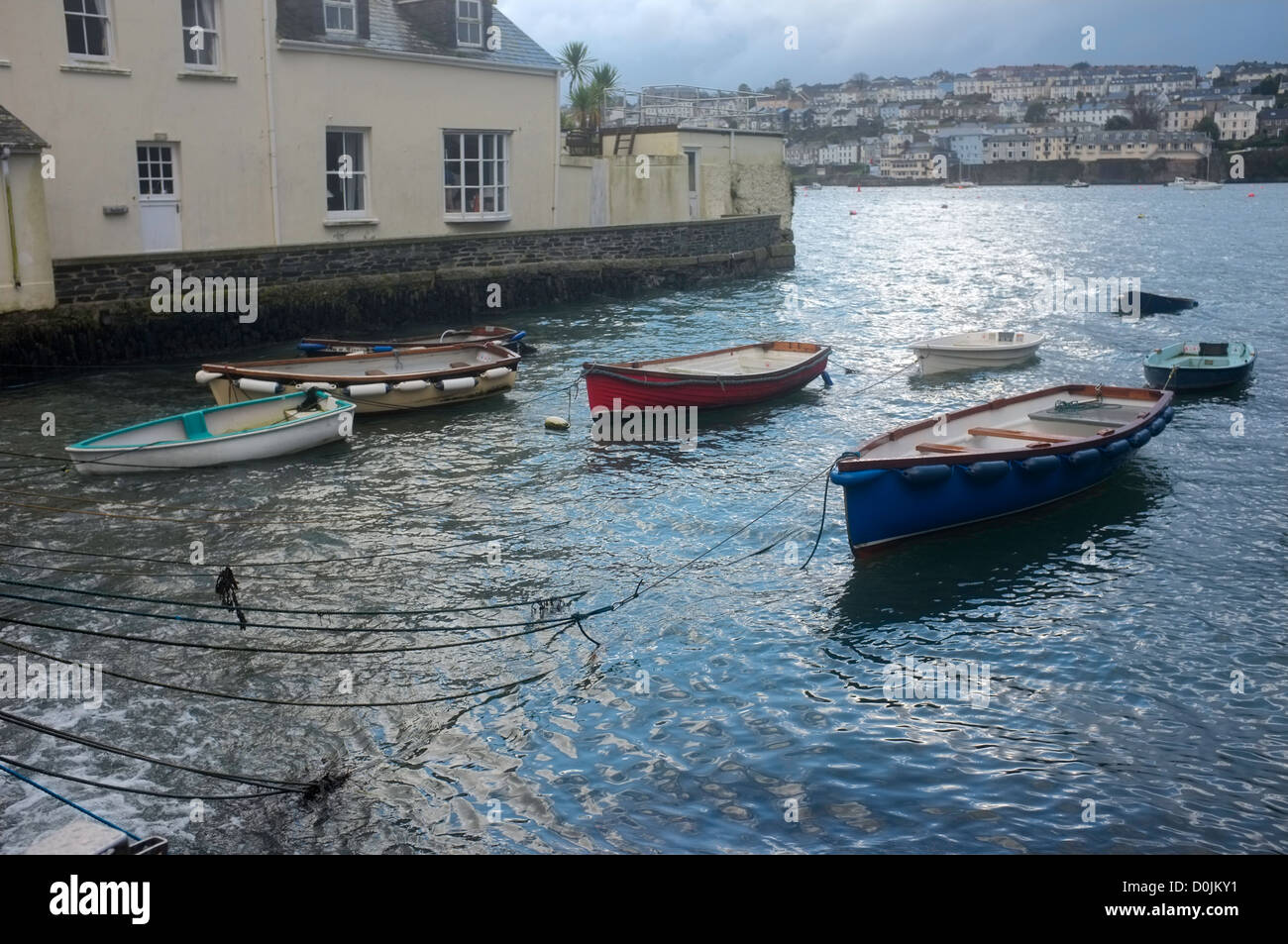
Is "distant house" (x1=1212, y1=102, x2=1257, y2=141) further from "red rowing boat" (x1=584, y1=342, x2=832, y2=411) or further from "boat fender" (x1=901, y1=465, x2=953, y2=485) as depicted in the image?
"boat fender" (x1=901, y1=465, x2=953, y2=485)

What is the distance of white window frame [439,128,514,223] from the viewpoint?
3278cm

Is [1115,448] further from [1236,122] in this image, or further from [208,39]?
[1236,122]

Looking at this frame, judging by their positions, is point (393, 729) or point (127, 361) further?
point (127, 361)

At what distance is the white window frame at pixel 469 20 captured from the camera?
32188mm

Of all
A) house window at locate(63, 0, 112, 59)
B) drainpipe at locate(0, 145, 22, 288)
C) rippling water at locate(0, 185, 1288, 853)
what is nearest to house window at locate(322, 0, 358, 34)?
house window at locate(63, 0, 112, 59)

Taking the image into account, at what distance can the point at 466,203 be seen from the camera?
33625mm

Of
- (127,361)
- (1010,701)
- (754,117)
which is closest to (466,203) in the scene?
(127,361)

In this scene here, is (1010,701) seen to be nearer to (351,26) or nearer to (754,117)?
(351,26)

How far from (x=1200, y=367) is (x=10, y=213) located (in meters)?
23.1

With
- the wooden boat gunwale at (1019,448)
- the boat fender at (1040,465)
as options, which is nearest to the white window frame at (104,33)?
the wooden boat gunwale at (1019,448)

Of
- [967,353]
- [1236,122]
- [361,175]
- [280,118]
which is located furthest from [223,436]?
[1236,122]

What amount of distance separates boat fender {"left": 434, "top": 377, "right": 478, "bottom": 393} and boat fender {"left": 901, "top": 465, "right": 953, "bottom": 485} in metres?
9.97
